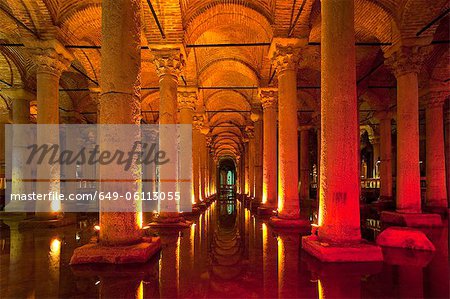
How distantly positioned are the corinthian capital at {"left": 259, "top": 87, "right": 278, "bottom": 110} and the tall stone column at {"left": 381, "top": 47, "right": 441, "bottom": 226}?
5329 millimetres

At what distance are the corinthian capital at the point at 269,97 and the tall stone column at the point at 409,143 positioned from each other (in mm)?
5329

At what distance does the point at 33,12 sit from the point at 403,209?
14.2m

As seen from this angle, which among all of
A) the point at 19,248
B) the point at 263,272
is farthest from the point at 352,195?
the point at 19,248

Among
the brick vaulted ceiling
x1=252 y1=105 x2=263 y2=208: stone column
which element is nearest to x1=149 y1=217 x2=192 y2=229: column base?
the brick vaulted ceiling

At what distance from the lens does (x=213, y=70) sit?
18641 mm

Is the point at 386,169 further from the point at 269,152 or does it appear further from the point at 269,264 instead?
the point at 269,264

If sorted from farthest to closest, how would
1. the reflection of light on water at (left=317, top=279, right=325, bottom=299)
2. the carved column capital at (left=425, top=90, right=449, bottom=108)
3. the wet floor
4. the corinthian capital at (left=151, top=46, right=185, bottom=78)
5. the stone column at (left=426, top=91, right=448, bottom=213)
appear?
the carved column capital at (left=425, top=90, right=449, bottom=108)
the stone column at (left=426, top=91, right=448, bottom=213)
the corinthian capital at (left=151, top=46, right=185, bottom=78)
the wet floor
the reflection of light on water at (left=317, top=279, right=325, bottom=299)

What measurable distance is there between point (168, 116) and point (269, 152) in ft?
17.1

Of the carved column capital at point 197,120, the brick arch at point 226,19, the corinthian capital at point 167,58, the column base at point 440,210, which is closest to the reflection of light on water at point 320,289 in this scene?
the corinthian capital at point 167,58

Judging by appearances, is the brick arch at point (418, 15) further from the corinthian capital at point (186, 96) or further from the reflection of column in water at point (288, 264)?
the corinthian capital at point (186, 96)

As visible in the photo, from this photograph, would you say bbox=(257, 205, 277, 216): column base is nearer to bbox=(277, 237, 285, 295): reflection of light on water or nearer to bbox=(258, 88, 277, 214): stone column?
bbox=(258, 88, 277, 214): stone column

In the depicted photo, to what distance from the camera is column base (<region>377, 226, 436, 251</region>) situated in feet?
25.4

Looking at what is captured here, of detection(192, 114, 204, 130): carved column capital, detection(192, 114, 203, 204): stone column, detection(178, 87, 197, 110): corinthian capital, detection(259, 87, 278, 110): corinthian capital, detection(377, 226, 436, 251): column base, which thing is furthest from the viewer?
detection(192, 114, 204, 130): carved column capital

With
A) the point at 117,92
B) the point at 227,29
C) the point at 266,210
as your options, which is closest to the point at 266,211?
the point at 266,210
